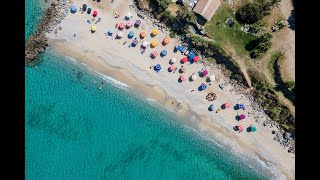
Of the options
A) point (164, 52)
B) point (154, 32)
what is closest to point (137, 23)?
point (154, 32)

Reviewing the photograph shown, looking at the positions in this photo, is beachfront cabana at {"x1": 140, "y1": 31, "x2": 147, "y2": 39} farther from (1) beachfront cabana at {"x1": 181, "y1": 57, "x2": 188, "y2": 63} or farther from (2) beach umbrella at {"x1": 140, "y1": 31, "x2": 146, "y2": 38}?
(1) beachfront cabana at {"x1": 181, "y1": 57, "x2": 188, "y2": 63}

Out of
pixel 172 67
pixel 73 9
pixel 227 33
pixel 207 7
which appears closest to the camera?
pixel 207 7

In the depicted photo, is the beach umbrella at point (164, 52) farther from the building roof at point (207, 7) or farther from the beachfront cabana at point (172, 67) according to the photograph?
the building roof at point (207, 7)

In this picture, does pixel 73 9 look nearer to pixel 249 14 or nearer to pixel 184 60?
pixel 184 60

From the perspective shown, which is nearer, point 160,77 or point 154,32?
point 154,32

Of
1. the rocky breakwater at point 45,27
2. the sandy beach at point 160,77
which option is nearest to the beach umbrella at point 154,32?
the sandy beach at point 160,77

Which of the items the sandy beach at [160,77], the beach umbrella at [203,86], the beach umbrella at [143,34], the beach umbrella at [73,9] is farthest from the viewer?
the beach umbrella at [203,86]

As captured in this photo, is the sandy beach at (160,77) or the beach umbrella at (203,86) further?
the beach umbrella at (203,86)

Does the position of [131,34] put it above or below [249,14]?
below
